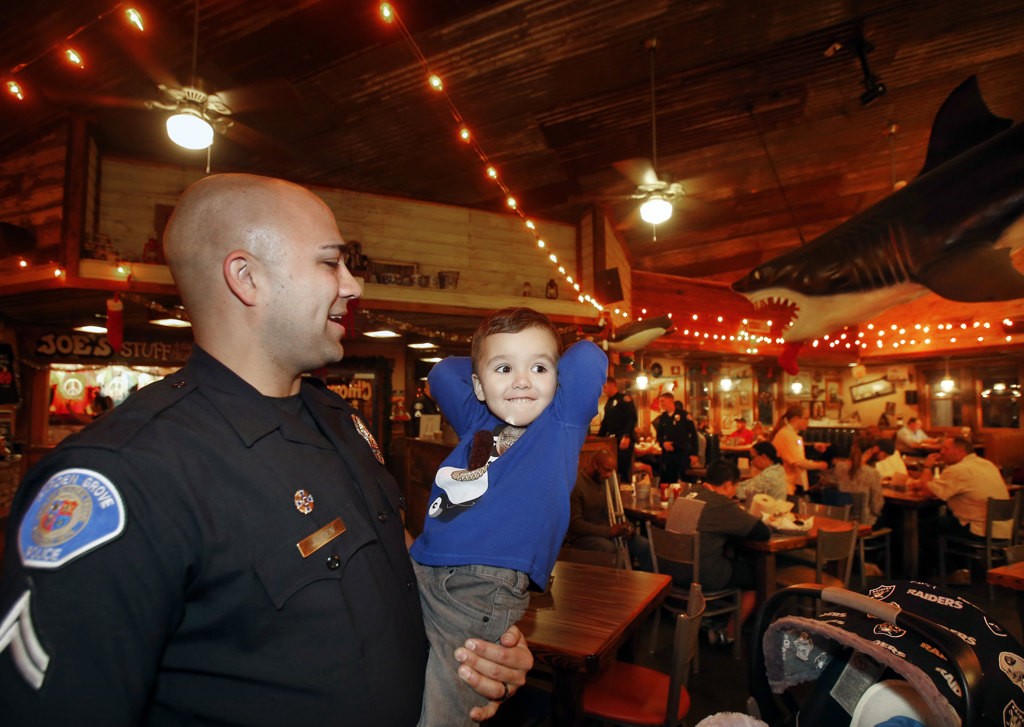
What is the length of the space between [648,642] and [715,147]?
21.4 ft

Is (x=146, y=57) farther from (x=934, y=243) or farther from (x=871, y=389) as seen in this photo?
(x=871, y=389)

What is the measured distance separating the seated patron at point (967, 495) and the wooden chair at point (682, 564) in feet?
10.7

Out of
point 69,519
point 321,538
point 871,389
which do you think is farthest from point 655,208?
point 871,389

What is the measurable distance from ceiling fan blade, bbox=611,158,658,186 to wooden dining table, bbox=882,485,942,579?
460 cm

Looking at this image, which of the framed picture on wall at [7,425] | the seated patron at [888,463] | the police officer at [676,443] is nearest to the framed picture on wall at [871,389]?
the police officer at [676,443]

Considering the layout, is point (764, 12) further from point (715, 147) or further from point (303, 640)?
point (303, 640)

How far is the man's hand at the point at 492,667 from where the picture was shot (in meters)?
1.20

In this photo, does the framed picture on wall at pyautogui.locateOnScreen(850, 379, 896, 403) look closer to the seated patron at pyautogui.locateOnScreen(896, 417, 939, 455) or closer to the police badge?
the seated patron at pyautogui.locateOnScreen(896, 417, 939, 455)

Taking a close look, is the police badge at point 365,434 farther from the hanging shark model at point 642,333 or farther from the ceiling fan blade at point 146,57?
the hanging shark model at point 642,333

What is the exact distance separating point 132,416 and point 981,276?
→ 11.5 feet

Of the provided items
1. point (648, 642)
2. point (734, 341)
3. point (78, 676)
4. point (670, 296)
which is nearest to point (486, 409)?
point (78, 676)

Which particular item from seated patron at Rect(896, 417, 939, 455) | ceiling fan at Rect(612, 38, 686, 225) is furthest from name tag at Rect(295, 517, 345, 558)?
seated patron at Rect(896, 417, 939, 455)

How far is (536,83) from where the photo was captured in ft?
19.3

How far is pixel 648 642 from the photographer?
4.58m
